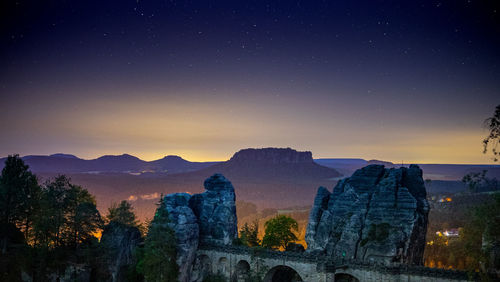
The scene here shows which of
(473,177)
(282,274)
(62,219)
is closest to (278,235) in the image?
(282,274)

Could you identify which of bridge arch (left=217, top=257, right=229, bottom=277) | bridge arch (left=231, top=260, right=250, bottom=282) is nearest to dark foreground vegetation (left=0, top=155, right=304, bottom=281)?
bridge arch (left=217, top=257, right=229, bottom=277)

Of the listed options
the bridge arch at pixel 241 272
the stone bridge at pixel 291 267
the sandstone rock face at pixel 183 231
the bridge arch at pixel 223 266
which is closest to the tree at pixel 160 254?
the sandstone rock face at pixel 183 231

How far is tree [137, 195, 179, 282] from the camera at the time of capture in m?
49.8

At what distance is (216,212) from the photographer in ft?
200

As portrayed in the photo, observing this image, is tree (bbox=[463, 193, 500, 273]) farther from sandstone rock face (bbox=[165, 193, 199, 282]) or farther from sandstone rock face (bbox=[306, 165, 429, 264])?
sandstone rock face (bbox=[165, 193, 199, 282])

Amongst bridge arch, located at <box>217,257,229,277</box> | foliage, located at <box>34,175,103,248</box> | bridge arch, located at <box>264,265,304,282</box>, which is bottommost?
bridge arch, located at <box>264,265,304,282</box>

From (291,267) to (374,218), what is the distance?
12895 mm

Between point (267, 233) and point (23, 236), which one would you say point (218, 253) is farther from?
point (23, 236)

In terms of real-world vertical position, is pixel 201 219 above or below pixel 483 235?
below

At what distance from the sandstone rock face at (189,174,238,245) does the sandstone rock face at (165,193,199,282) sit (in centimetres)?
272

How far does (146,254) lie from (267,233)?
22.0 m

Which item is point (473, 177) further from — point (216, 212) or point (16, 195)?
point (16, 195)

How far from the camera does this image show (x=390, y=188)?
51719mm

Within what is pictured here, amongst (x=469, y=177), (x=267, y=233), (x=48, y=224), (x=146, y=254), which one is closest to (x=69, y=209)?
(x=48, y=224)
